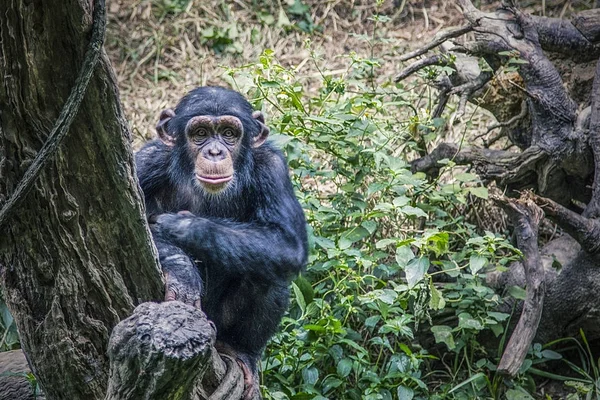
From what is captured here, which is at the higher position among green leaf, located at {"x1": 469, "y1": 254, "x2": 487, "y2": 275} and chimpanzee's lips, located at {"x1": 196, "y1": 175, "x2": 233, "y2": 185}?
chimpanzee's lips, located at {"x1": 196, "y1": 175, "x2": 233, "y2": 185}

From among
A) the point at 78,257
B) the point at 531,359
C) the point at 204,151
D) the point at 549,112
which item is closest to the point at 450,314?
the point at 531,359

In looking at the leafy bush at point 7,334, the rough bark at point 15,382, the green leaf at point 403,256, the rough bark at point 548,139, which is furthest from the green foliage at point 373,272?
the leafy bush at point 7,334

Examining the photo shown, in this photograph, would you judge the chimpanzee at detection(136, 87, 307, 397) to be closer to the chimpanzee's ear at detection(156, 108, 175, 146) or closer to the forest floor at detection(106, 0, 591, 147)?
the chimpanzee's ear at detection(156, 108, 175, 146)

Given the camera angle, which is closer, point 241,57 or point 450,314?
point 450,314

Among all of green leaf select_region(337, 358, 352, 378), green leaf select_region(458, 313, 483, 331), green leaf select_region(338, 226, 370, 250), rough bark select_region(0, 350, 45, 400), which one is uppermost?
green leaf select_region(338, 226, 370, 250)

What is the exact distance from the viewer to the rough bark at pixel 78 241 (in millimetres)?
2611

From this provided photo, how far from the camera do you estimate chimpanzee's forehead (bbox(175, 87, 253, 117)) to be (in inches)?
188

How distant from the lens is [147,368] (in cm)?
268

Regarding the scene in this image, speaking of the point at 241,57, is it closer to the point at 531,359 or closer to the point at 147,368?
the point at 531,359

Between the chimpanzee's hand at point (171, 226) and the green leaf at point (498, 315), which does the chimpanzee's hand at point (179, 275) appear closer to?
the chimpanzee's hand at point (171, 226)

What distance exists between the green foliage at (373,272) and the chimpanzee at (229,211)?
1.82 feet

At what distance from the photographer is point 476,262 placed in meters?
5.23

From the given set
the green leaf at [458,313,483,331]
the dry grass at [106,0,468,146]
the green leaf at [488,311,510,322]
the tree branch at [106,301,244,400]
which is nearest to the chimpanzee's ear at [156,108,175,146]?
the tree branch at [106,301,244,400]

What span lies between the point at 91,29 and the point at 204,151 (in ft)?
6.73
